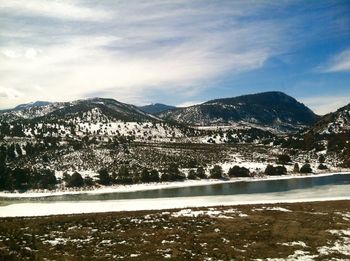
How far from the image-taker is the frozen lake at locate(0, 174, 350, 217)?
218 feet

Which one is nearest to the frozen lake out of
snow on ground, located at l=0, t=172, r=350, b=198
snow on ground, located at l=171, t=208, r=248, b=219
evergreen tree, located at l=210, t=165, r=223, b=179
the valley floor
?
snow on ground, located at l=0, t=172, r=350, b=198

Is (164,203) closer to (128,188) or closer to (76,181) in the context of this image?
(128,188)

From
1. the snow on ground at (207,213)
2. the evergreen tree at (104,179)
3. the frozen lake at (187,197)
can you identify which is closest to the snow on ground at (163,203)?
the frozen lake at (187,197)

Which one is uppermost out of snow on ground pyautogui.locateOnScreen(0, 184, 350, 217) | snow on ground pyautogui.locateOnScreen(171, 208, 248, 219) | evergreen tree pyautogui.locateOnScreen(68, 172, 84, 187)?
evergreen tree pyautogui.locateOnScreen(68, 172, 84, 187)

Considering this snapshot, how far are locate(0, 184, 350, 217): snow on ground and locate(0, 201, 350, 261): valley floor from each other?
644 cm

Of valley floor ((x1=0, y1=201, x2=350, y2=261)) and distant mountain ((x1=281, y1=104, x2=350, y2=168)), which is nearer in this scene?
valley floor ((x1=0, y1=201, x2=350, y2=261))

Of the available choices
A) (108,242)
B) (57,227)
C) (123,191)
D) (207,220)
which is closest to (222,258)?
(108,242)

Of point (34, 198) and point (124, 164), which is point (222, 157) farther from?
point (34, 198)

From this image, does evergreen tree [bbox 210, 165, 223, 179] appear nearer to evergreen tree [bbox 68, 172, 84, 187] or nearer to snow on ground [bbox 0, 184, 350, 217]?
snow on ground [bbox 0, 184, 350, 217]

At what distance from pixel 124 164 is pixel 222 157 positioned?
A: 38321mm

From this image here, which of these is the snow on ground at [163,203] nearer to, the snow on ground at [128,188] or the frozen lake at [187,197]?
the frozen lake at [187,197]

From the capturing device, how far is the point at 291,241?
130 feet

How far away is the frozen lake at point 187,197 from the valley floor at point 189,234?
8397mm

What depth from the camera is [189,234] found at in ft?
143
